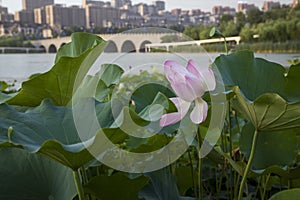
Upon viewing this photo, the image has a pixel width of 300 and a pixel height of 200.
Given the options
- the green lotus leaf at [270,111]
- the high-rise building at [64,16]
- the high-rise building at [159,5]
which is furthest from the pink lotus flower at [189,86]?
the high-rise building at [64,16]

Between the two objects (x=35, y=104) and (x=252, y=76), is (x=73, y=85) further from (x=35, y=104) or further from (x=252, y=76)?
(x=252, y=76)

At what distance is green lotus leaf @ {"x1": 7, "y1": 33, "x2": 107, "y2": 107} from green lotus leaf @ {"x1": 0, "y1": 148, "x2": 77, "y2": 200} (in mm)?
76

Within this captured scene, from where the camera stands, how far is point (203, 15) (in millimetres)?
907

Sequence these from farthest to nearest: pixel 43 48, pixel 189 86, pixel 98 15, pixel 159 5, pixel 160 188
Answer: pixel 43 48
pixel 98 15
pixel 159 5
pixel 160 188
pixel 189 86

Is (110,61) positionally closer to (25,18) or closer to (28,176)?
(28,176)

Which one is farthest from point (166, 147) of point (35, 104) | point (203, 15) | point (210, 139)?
point (203, 15)

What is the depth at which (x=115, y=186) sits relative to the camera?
35 cm

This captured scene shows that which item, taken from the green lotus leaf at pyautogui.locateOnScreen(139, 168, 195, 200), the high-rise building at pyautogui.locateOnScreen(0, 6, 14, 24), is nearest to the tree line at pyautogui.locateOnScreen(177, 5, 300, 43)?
the green lotus leaf at pyautogui.locateOnScreen(139, 168, 195, 200)

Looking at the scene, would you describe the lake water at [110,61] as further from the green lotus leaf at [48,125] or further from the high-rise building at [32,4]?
the high-rise building at [32,4]

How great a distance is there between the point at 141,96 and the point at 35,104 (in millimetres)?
126

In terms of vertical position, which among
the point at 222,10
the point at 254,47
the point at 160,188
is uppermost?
the point at 222,10

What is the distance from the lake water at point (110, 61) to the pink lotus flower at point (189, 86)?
40 millimetres

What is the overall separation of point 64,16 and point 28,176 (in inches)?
43.2

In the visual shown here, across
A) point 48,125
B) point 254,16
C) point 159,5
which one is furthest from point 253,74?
point 254,16
